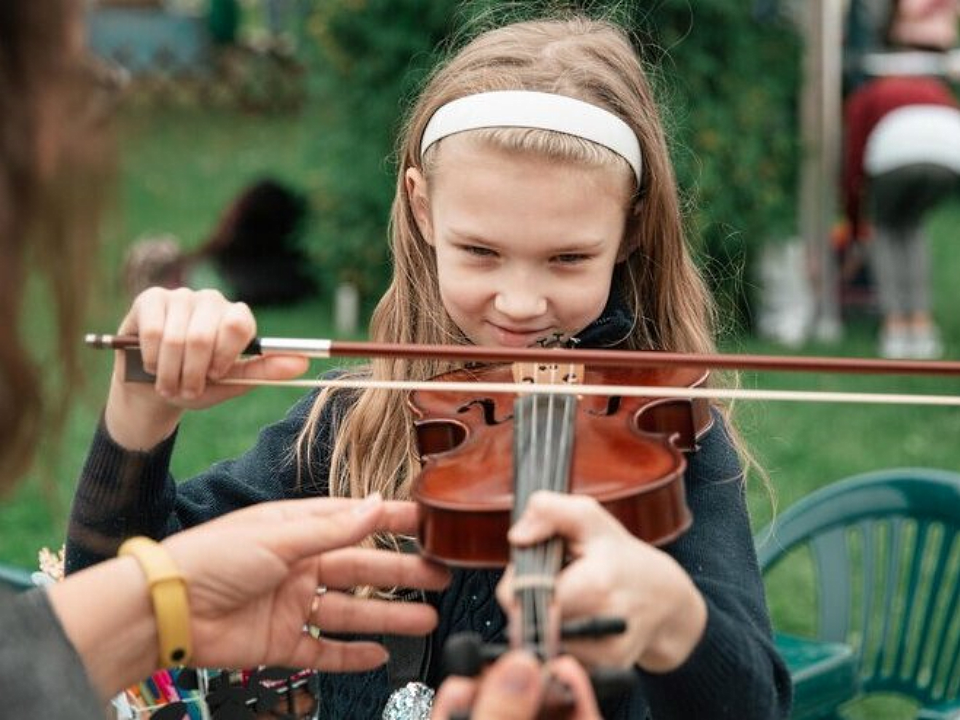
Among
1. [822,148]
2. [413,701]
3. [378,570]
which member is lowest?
[413,701]

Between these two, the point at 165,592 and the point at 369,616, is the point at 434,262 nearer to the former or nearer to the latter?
the point at 369,616

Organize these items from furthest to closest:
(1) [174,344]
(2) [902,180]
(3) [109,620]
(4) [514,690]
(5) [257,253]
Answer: (5) [257,253] < (2) [902,180] < (1) [174,344] < (3) [109,620] < (4) [514,690]

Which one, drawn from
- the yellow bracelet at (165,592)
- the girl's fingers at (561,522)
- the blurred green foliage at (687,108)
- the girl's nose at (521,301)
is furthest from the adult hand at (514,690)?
the blurred green foliage at (687,108)

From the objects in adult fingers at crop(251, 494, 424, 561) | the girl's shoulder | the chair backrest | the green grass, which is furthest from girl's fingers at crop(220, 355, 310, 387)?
the chair backrest

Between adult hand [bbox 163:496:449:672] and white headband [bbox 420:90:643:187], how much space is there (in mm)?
675

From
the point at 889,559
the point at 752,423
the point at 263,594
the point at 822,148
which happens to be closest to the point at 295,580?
the point at 263,594

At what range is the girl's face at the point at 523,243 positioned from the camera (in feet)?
6.86

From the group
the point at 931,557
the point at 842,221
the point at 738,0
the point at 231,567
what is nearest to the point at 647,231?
the point at 231,567

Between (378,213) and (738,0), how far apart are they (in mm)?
1753

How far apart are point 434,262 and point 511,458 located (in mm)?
691

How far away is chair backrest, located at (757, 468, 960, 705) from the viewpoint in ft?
9.49

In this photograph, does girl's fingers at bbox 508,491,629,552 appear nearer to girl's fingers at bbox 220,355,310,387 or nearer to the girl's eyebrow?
girl's fingers at bbox 220,355,310,387

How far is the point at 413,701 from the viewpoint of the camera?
2.05 m

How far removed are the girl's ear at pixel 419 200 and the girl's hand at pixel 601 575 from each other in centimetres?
87
